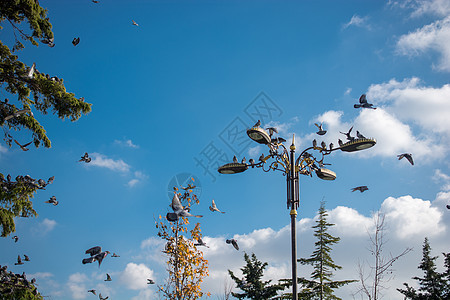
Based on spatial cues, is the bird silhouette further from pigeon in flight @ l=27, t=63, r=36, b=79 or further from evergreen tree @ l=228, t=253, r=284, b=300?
evergreen tree @ l=228, t=253, r=284, b=300

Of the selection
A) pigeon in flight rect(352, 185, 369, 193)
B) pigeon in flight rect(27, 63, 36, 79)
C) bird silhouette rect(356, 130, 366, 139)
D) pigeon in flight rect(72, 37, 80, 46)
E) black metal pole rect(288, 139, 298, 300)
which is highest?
pigeon in flight rect(72, 37, 80, 46)

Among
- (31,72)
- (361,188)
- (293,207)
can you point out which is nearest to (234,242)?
(293,207)

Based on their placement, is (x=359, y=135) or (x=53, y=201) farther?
(x=53, y=201)

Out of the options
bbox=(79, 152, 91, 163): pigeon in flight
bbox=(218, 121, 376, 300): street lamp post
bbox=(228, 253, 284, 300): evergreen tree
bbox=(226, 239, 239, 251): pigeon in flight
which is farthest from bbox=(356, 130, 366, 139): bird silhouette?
bbox=(228, 253, 284, 300): evergreen tree

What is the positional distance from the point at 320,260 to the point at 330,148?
13.6 m

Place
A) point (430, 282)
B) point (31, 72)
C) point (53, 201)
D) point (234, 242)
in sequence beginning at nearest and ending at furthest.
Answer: point (31, 72) < point (234, 242) < point (53, 201) < point (430, 282)

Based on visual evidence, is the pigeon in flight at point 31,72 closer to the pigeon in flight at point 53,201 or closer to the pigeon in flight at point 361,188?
the pigeon in flight at point 53,201

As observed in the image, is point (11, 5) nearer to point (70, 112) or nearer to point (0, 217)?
point (70, 112)

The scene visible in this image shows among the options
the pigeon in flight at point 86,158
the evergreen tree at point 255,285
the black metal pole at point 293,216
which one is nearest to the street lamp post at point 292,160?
the black metal pole at point 293,216

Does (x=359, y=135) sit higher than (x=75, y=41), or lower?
lower

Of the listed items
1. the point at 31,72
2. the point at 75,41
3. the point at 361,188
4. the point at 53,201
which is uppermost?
the point at 75,41

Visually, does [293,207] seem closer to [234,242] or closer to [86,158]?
[234,242]

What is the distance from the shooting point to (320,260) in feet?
65.3

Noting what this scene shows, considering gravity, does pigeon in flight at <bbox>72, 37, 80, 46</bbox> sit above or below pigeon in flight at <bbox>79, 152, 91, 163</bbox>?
above
